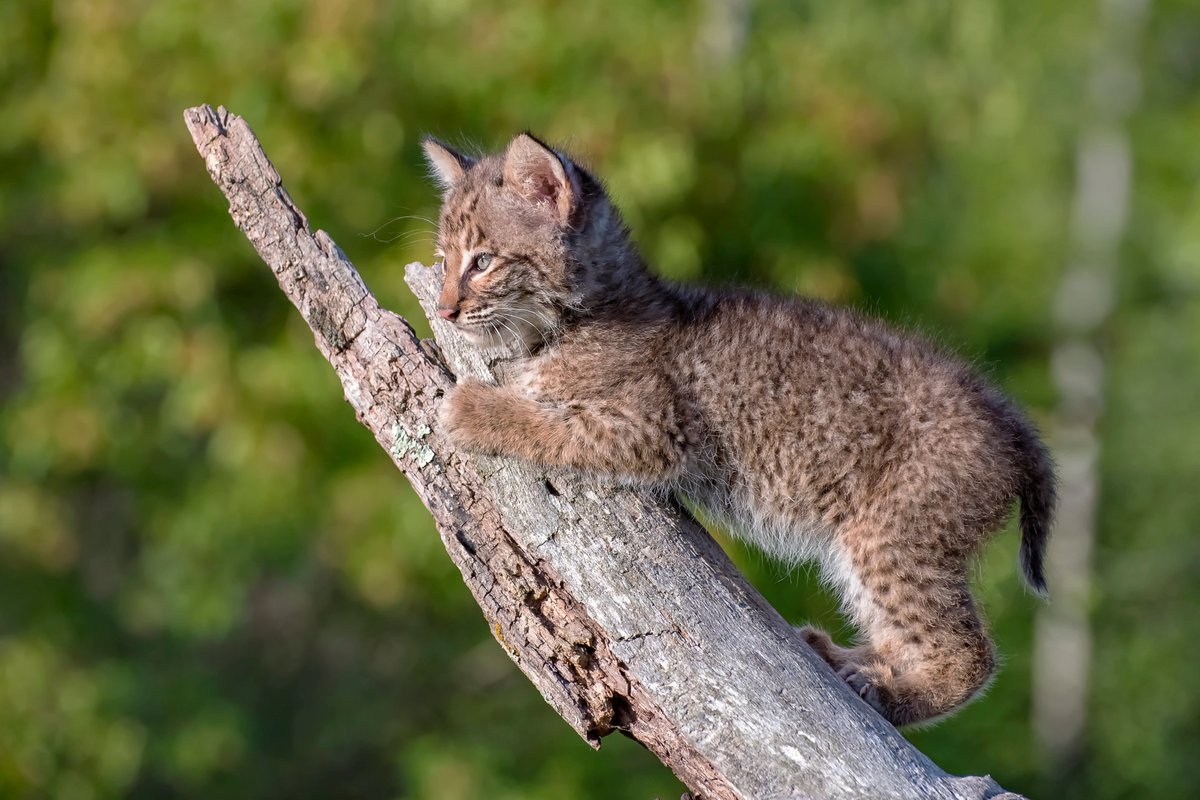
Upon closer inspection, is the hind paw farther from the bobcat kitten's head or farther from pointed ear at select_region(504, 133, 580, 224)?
pointed ear at select_region(504, 133, 580, 224)

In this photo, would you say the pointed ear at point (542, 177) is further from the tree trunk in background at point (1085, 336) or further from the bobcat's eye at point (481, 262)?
the tree trunk in background at point (1085, 336)

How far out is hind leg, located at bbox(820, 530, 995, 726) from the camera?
5.10 meters

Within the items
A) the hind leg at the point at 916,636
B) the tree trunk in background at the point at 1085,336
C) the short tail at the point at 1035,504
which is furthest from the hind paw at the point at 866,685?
the tree trunk in background at the point at 1085,336

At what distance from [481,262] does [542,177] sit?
39 centimetres

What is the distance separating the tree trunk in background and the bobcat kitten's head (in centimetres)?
1324

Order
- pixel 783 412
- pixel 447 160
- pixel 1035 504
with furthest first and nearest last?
pixel 447 160 < pixel 1035 504 < pixel 783 412

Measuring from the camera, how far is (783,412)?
533 cm

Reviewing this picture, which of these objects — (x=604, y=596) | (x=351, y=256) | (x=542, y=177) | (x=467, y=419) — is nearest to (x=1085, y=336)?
(x=351, y=256)

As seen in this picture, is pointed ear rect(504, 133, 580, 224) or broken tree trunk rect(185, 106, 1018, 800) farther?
pointed ear rect(504, 133, 580, 224)

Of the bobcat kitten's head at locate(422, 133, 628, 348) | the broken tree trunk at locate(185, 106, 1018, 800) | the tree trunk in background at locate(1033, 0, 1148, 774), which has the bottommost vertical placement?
the tree trunk in background at locate(1033, 0, 1148, 774)

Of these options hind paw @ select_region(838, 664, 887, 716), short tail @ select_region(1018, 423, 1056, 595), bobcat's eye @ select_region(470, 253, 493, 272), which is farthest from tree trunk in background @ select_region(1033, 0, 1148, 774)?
bobcat's eye @ select_region(470, 253, 493, 272)

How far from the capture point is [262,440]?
970 centimetres

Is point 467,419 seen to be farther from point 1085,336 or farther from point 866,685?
point 1085,336

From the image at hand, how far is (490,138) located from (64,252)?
4624 mm
